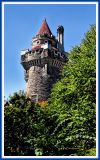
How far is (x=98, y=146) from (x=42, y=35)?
42701 millimetres

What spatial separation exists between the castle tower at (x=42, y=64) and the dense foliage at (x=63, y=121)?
77.4ft

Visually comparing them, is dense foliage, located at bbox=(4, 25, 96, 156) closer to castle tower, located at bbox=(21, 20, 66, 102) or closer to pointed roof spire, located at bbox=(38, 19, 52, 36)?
castle tower, located at bbox=(21, 20, 66, 102)

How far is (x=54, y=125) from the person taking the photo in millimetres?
21641

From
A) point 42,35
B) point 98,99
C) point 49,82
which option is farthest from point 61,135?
point 42,35

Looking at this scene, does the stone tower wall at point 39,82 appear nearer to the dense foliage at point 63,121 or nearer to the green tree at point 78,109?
the dense foliage at point 63,121

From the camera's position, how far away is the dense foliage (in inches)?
751

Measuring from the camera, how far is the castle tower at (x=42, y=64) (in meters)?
47.1

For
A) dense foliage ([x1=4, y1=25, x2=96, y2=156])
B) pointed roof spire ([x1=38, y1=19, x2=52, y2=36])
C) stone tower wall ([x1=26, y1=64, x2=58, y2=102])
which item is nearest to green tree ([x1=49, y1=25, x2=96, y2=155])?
dense foliage ([x1=4, y1=25, x2=96, y2=156])

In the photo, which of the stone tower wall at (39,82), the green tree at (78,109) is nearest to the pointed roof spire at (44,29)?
the stone tower wall at (39,82)

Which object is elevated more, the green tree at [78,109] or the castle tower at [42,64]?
the castle tower at [42,64]

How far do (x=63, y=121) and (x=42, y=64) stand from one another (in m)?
29.4

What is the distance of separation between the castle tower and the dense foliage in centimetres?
2360

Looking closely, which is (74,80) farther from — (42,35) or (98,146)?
(42,35)

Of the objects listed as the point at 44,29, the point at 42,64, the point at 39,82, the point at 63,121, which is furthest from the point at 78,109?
the point at 44,29
